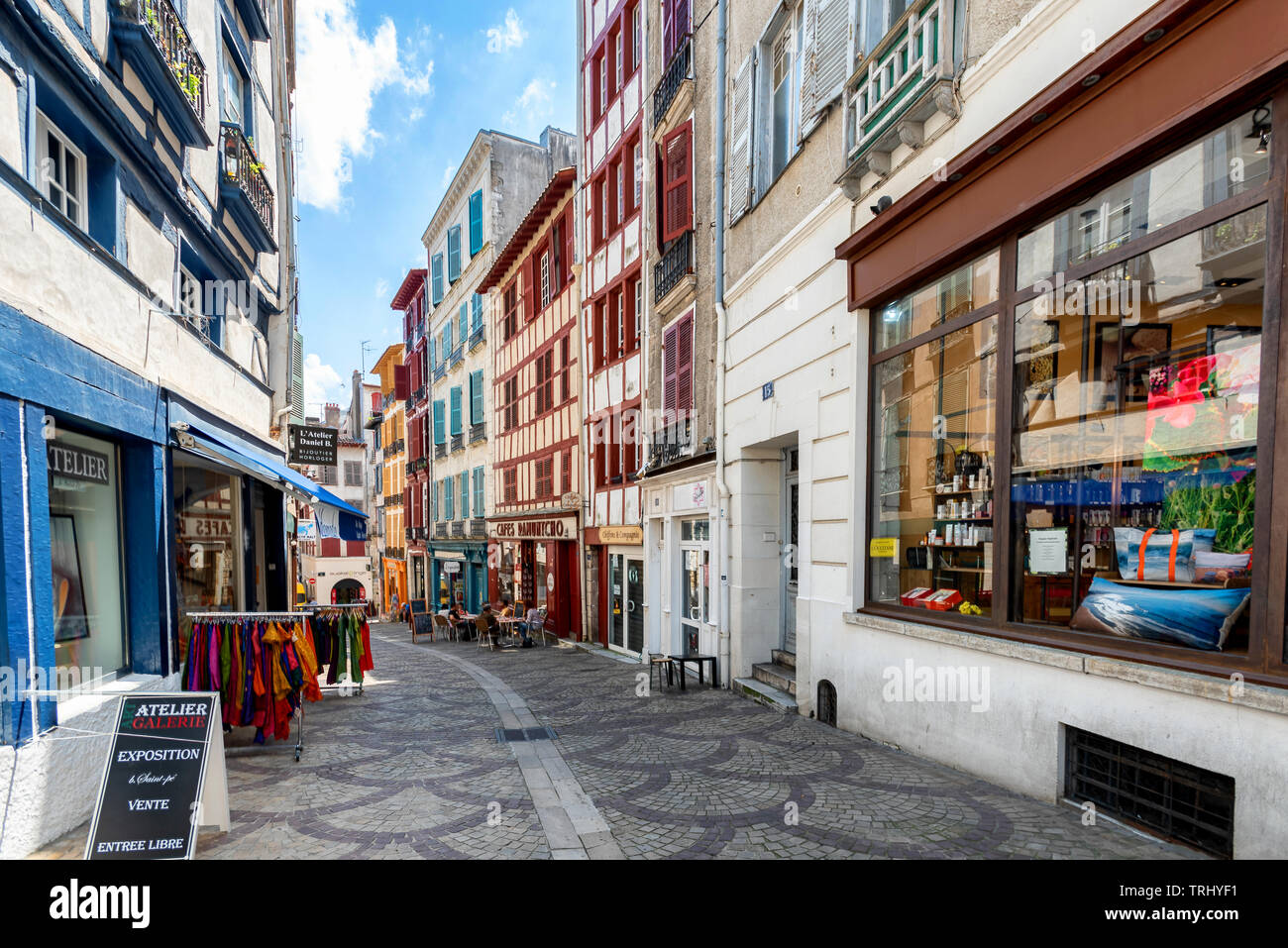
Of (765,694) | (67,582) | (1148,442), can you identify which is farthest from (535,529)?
(1148,442)

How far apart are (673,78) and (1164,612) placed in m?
12.3

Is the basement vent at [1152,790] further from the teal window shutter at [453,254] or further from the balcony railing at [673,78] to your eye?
the teal window shutter at [453,254]

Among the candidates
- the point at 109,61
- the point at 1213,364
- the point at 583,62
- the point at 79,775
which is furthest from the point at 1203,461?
the point at 583,62

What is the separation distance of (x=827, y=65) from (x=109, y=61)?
22.9 feet

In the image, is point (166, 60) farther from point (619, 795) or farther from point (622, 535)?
point (622, 535)

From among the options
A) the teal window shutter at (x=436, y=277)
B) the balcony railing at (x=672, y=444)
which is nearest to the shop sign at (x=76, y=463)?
the balcony railing at (x=672, y=444)

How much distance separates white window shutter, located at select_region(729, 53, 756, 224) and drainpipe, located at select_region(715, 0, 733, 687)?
0.94 feet

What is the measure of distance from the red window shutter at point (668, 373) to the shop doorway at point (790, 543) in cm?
387

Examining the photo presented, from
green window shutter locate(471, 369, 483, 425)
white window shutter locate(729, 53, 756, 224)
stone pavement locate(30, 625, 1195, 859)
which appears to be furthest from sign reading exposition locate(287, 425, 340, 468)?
green window shutter locate(471, 369, 483, 425)

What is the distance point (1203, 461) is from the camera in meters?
4.11

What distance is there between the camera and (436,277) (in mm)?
33625

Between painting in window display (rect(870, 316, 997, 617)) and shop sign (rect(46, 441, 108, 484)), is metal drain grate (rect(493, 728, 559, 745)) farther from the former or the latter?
shop sign (rect(46, 441, 108, 484))

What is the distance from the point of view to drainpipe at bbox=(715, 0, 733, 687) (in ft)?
33.5
